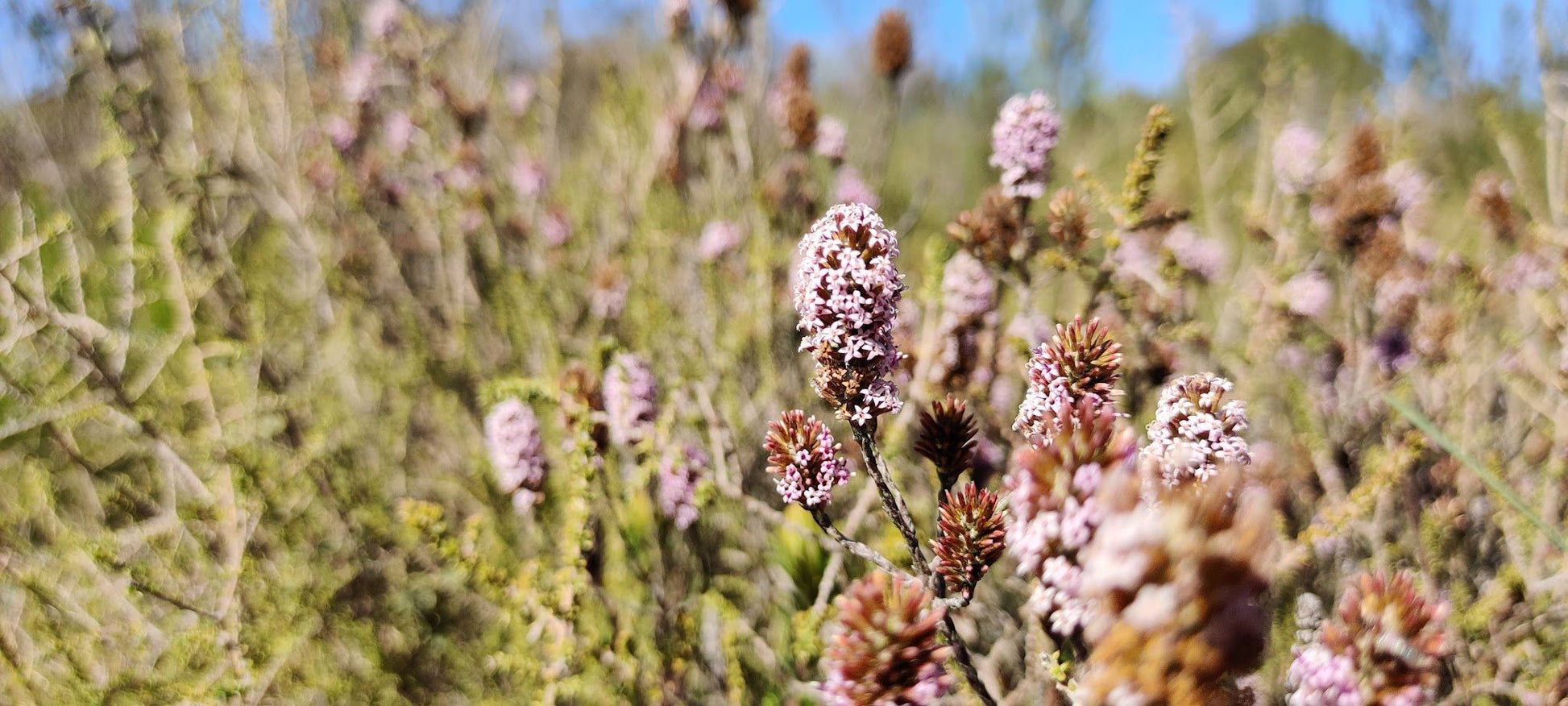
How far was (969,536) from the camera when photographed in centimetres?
72

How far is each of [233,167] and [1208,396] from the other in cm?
307

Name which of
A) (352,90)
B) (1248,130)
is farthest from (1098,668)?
(1248,130)

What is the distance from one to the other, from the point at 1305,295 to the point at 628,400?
Answer: 5.86 ft

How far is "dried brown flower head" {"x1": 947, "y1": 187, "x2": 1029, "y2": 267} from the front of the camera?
1.41 m

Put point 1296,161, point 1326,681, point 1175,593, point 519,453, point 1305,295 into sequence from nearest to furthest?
point 1175,593, point 1326,681, point 519,453, point 1305,295, point 1296,161

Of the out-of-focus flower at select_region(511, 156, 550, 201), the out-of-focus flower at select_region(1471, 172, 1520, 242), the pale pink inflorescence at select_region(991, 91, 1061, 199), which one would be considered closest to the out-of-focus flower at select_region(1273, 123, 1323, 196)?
the out-of-focus flower at select_region(1471, 172, 1520, 242)

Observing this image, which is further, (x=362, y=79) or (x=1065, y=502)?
(x=362, y=79)

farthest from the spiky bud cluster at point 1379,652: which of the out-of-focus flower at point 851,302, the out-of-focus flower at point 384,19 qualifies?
the out-of-focus flower at point 384,19

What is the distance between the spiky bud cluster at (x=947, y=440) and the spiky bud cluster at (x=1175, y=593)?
0.30 metres

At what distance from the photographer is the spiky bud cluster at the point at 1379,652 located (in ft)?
1.87

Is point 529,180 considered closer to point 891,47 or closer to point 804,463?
point 891,47

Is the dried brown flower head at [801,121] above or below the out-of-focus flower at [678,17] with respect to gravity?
below

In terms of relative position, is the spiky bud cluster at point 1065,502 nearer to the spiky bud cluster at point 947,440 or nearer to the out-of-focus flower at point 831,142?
the spiky bud cluster at point 947,440

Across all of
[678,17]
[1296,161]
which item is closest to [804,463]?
[1296,161]
